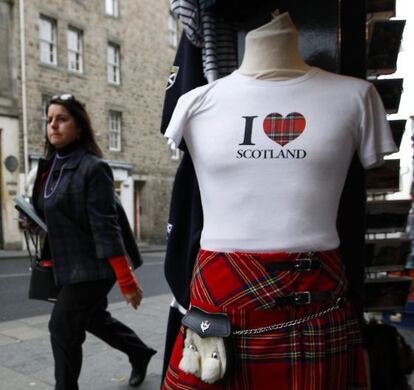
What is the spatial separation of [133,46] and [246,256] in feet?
66.8

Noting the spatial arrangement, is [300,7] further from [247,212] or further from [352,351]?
[352,351]

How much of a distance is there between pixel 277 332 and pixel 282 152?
1.70 feet

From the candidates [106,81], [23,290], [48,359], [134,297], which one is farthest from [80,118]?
[106,81]

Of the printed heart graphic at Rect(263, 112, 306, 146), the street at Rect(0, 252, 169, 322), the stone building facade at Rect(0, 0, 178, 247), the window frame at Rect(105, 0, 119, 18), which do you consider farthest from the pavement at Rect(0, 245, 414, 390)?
the window frame at Rect(105, 0, 119, 18)

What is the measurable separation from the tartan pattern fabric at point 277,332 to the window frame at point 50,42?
16877 millimetres

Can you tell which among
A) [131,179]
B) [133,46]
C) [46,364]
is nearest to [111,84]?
[133,46]

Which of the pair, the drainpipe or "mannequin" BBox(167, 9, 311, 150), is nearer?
"mannequin" BBox(167, 9, 311, 150)

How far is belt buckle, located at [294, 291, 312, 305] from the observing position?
1380mm

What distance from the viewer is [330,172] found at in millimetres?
1427

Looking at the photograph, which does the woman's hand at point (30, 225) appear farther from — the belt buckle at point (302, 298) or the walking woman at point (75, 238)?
the belt buckle at point (302, 298)

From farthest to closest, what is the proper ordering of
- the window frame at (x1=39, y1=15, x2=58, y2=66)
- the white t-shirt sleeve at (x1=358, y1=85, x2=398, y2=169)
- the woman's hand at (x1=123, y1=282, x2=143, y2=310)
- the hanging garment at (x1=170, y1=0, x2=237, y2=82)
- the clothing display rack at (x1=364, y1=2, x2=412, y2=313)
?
the window frame at (x1=39, y1=15, x2=58, y2=66) < the woman's hand at (x1=123, y1=282, x2=143, y2=310) < the clothing display rack at (x1=364, y1=2, x2=412, y2=313) < the hanging garment at (x1=170, y1=0, x2=237, y2=82) < the white t-shirt sleeve at (x1=358, y1=85, x2=398, y2=169)

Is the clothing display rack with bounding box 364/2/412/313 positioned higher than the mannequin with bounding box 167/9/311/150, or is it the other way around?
the mannequin with bounding box 167/9/311/150

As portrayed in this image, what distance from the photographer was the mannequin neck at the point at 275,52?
153cm

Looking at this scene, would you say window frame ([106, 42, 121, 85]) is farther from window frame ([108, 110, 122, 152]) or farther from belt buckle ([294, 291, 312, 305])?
belt buckle ([294, 291, 312, 305])
